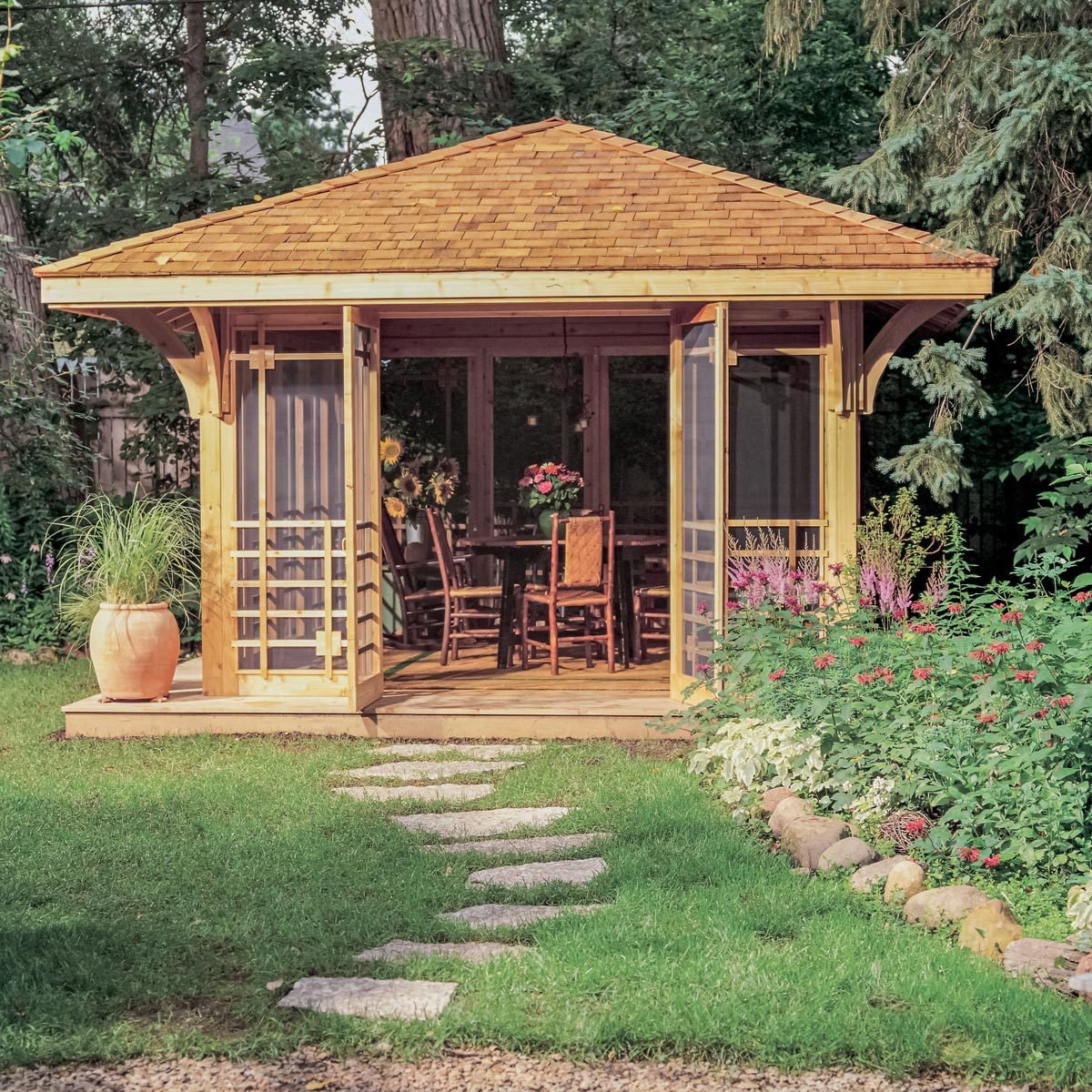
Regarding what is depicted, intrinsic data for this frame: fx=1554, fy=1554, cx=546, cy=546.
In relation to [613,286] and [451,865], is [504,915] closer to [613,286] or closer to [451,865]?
[451,865]

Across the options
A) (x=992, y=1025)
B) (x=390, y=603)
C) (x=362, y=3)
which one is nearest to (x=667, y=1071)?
(x=992, y=1025)

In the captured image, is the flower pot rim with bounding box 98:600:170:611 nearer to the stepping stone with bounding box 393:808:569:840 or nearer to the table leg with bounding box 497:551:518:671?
the table leg with bounding box 497:551:518:671

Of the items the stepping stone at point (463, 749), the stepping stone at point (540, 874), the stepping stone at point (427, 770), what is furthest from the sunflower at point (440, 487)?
the stepping stone at point (540, 874)

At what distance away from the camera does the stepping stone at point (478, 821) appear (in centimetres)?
603

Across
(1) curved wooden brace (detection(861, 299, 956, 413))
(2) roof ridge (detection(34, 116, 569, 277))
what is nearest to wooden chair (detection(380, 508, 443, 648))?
(2) roof ridge (detection(34, 116, 569, 277))

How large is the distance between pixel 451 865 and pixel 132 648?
12.0 feet

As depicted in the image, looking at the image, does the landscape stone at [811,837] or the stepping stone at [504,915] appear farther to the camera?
the landscape stone at [811,837]

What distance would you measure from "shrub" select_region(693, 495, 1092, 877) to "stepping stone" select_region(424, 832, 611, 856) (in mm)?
840

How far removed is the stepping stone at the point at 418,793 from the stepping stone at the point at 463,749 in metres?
0.81

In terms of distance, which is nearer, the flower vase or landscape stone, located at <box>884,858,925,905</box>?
landscape stone, located at <box>884,858,925,905</box>

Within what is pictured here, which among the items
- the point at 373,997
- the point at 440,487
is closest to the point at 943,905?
the point at 373,997

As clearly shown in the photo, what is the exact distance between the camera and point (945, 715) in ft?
17.9

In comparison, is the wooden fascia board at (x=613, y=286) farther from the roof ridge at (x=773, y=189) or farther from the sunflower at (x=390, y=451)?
the sunflower at (x=390, y=451)

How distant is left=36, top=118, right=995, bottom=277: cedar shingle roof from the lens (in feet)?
26.7
